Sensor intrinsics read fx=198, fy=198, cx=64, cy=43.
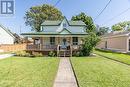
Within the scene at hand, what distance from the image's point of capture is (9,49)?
38875 millimetres

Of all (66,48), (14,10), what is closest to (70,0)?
(66,48)

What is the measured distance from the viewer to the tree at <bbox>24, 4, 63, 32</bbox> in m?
62.5

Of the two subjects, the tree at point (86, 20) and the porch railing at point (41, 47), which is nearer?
the porch railing at point (41, 47)

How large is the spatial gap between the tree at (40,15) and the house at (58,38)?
2613 centimetres

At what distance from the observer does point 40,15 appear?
63000mm

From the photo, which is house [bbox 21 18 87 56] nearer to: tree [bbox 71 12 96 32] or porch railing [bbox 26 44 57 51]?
porch railing [bbox 26 44 57 51]

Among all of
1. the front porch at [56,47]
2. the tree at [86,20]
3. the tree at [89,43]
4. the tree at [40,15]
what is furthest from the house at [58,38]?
the tree at [40,15]

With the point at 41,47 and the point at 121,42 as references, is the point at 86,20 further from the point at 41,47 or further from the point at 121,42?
the point at 41,47

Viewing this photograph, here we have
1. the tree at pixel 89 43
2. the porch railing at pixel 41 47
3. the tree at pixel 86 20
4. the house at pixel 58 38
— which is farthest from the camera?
the tree at pixel 86 20

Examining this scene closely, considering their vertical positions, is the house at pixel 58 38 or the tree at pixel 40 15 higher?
the tree at pixel 40 15

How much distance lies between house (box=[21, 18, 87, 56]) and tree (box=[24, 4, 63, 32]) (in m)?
26.1

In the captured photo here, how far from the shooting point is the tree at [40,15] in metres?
62.5

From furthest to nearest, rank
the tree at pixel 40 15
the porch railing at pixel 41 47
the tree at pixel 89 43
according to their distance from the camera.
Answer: the tree at pixel 40 15 < the porch railing at pixel 41 47 < the tree at pixel 89 43

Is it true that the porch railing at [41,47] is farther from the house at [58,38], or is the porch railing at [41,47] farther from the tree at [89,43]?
the tree at [89,43]
